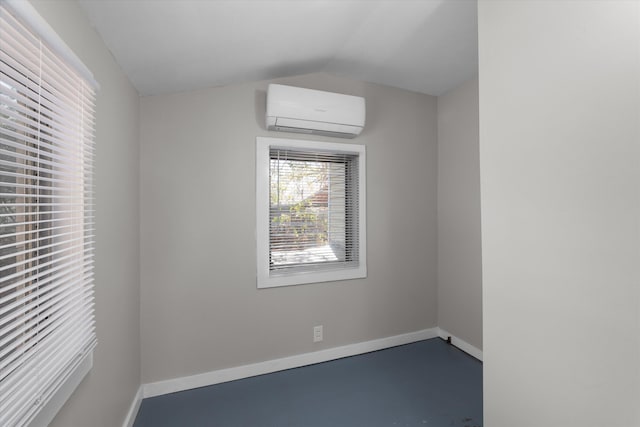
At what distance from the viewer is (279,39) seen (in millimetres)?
1797

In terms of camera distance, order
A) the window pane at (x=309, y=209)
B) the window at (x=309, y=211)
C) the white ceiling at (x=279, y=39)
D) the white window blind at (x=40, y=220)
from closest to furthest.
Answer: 1. the white window blind at (x=40, y=220)
2. the white ceiling at (x=279, y=39)
3. the window at (x=309, y=211)
4. the window pane at (x=309, y=209)

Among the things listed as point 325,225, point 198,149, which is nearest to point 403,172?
point 325,225

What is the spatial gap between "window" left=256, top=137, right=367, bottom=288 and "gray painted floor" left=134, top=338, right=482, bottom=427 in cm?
75

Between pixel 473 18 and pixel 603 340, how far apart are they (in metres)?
1.83

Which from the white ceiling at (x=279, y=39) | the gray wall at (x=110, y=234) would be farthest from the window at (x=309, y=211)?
the gray wall at (x=110, y=234)

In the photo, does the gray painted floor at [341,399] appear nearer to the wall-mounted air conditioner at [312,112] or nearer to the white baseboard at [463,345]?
the white baseboard at [463,345]

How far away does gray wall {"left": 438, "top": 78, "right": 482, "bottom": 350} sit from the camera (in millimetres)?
2631

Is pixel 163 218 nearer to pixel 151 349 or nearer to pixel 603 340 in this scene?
pixel 151 349

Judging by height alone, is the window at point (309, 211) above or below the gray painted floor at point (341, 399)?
above

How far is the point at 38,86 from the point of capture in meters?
0.90

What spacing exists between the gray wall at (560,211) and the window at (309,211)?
4.42ft

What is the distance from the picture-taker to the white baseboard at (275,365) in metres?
2.15

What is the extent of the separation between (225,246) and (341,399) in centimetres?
138

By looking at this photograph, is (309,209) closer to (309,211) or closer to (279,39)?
(309,211)
